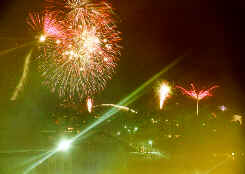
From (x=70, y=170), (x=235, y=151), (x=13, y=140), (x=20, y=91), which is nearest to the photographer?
(x=70, y=170)

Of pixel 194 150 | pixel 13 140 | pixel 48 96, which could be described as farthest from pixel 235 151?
pixel 48 96

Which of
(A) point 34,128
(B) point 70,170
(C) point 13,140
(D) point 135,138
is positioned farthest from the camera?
(A) point 34,128

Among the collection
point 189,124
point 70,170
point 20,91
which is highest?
point 20,91

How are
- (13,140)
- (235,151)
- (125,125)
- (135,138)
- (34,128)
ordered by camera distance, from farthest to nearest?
(125,125), (34,128), (135,138), (13,140), (235,151)

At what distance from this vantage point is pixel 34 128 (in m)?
34.7

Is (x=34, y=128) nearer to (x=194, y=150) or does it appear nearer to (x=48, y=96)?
(x=48, y=96)

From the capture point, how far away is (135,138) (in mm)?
31469

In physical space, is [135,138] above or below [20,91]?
below

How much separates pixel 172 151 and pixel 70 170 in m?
11.5

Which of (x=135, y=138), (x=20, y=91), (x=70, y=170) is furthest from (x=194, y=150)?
(x=20, y=91)

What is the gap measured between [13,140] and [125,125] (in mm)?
16499

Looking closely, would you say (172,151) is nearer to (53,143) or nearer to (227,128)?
(227,128)

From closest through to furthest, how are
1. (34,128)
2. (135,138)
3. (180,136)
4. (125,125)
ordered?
(180,136) → (135,138) → (34,128) → (125,125)

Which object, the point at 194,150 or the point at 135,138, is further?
the point at 135,138
